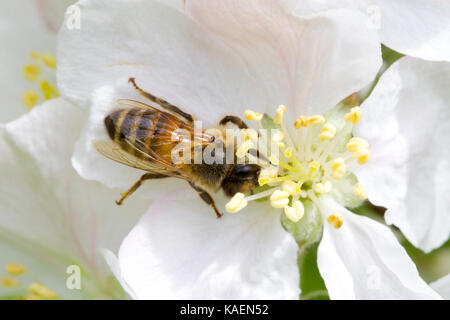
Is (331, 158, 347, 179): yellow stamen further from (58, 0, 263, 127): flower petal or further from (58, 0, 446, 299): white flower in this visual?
(58, 0, 263, 127): flower petal

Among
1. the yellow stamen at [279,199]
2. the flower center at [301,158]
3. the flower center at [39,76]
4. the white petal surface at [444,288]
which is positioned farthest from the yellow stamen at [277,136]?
the flower center at [39,76]

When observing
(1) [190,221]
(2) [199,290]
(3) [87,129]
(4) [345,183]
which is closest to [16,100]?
(3) [87,129]

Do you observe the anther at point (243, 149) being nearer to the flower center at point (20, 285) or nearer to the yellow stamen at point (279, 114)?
the yellow stamen at point (279, 114)

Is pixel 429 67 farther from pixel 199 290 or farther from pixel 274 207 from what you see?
pixel 199 290

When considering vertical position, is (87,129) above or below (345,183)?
above

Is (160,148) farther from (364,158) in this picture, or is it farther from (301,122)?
(364,158)

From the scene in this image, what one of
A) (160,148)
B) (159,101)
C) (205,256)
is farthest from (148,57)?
(205,256)
